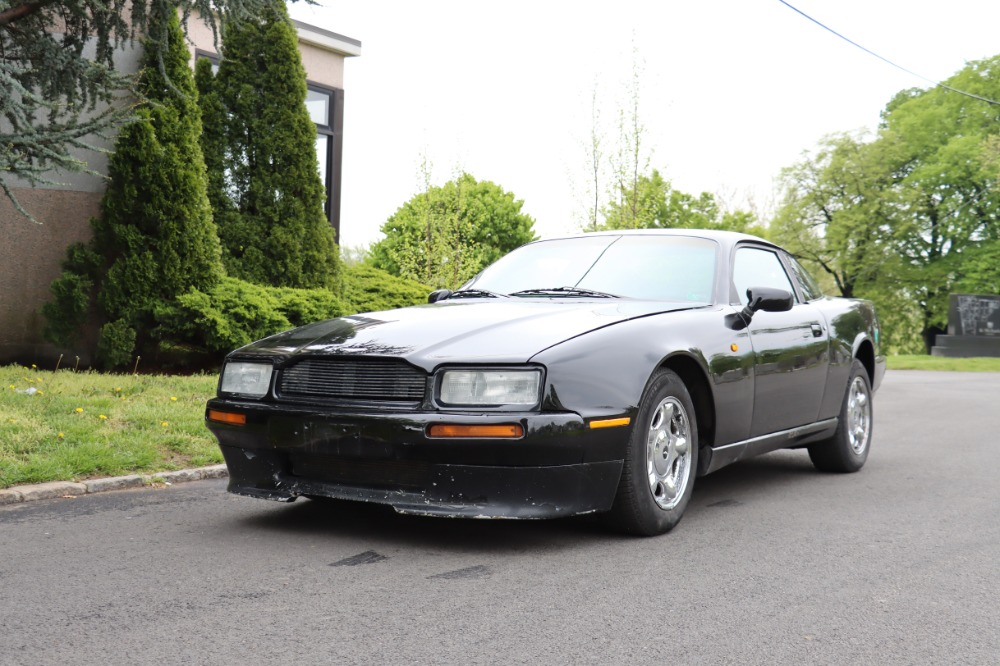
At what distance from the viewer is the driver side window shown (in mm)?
5812

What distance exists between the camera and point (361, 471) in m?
4.29

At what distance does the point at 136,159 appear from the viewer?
10.7m

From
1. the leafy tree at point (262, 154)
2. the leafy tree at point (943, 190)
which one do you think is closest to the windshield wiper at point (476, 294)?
the leafy tree at point (262, 154)

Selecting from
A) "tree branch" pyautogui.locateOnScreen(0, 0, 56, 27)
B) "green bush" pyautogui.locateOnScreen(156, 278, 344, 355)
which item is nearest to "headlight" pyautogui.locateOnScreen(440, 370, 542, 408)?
"green bush" pyautogui.locateOnScreen(156, 278, 344, 355)

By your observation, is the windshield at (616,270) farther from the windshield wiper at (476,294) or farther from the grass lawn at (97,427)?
the grass lawn at (97,427)

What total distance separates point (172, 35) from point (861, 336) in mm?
7824

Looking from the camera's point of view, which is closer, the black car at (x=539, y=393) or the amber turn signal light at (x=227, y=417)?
the black car at (x=539, y=393)

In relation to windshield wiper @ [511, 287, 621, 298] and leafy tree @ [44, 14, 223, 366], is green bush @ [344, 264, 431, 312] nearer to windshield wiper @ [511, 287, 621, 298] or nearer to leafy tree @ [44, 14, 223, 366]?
leafy tree @ [44, 14, 223, 366]

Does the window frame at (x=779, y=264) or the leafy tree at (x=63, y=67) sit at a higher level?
the leafy tree at (x=63, y=67)

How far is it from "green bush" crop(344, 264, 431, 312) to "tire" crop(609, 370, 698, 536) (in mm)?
8374

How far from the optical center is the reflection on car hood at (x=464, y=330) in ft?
13.9

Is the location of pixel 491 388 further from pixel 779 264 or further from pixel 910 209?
pixel 910 209

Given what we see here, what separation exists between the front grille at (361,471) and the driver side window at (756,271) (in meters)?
2.39

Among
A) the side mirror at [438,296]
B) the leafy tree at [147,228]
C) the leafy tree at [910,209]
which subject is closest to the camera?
the side mirror at [438,296]
